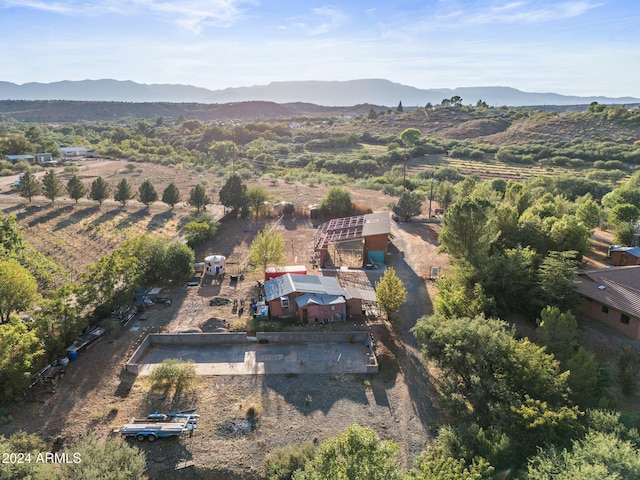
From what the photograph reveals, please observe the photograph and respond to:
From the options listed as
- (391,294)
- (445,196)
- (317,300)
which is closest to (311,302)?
(317,300)

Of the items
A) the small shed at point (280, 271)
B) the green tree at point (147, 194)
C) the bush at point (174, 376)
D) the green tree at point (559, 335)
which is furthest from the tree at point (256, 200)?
the green tree at point (559, 335)

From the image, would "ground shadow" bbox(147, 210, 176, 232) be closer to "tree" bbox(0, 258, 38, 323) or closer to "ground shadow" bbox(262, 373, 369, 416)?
"tree" bbox(0, 258, 38, 323)

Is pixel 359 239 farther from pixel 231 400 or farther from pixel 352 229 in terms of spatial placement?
pixel 231 400

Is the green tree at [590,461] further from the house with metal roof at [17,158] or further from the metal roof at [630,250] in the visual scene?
the house with metal roof at [17,158]

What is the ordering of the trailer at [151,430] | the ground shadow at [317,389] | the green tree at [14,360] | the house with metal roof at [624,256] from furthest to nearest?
1. the house with metal roof at [624,256]
2. the ground shadow at [317,389]
3. the green tree at [14,360]
4. the trailer at [151,430]

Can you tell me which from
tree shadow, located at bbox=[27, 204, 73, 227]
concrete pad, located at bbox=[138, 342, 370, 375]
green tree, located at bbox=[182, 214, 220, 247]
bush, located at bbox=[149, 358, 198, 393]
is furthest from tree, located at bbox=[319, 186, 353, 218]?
tree shadow, located at bbox=[27, 204, 73, 227]

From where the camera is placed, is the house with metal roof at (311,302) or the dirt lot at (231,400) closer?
the dirt lot at (231,400)

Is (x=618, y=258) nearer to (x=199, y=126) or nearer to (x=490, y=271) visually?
(x=490, y=271)
